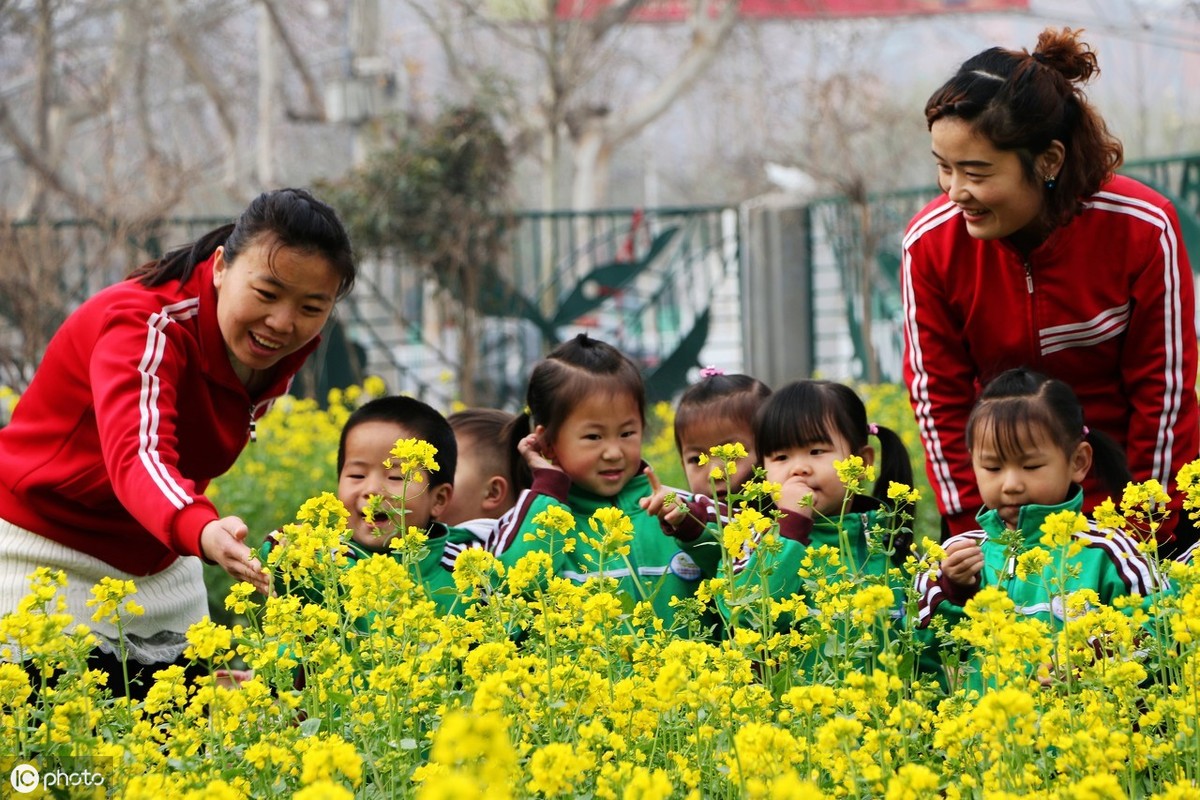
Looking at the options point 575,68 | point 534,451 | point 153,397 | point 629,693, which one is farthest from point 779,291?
point 629,693

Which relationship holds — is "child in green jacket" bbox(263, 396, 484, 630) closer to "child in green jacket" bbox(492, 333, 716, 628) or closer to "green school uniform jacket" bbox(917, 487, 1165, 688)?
"child in green jacket" bbox(492, 333, 716, 628)

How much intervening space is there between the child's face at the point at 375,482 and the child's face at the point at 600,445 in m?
0.32

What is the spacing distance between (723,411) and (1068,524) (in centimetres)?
175

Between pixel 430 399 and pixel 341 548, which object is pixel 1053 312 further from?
pixel 430 399

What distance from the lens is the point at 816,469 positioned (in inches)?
145

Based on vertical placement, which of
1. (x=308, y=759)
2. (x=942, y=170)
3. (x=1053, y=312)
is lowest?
(x=308, y=759)

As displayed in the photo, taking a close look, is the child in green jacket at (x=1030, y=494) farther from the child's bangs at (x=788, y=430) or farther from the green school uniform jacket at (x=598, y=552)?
the green school uniform jacket at (x=598, y=552)

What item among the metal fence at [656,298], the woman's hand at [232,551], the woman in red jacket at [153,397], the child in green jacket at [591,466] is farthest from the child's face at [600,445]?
the metal fence at [656,298]

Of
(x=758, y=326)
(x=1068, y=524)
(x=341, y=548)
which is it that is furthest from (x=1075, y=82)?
(x=758, y=326)

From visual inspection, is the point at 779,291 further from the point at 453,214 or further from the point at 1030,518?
the point at 1030,518

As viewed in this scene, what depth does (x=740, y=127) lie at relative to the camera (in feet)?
102

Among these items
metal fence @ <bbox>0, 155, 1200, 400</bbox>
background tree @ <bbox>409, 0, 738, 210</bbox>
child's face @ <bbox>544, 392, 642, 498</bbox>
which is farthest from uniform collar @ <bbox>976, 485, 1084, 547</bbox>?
background tree @ <bbox>409, 0, 738, 210</bbox>

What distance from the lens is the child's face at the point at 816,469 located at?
3654 millimetres

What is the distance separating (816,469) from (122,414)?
157cm
